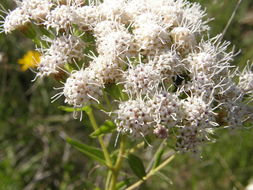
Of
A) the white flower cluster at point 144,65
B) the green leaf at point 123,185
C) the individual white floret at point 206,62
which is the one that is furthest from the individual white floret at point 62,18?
the green leaf at point 123,185

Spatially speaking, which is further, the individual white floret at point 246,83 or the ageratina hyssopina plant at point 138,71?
the individual white floret at point 246,83

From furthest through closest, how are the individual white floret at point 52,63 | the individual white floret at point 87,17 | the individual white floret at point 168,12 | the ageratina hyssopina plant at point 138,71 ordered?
the individual white floret at point 168,12 < the individual white floret at point 87,17 < the individual white floret at point 52,63 < the ageratina hyssopina plant at point 138,71

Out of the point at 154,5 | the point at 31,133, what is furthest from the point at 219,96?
the point at 31,133

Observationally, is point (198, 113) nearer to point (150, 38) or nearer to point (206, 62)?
point (206, 62)

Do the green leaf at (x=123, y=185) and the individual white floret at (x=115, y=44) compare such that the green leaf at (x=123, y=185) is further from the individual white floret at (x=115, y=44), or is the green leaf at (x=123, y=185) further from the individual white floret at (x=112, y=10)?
the individual white floret at (x=112, y=10)

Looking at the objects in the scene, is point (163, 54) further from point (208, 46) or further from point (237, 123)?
point (237, 123)

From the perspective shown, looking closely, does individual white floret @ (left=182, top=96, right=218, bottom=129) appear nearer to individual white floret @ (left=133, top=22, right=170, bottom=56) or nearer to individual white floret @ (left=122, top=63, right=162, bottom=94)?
individual white floret @ (left=122, top=63, right=162, bottom=94)

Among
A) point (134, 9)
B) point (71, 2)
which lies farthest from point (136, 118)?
point (71, 2)

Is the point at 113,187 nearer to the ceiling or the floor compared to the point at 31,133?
nearer to the ceiling
